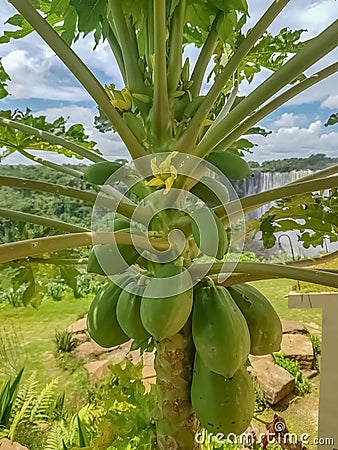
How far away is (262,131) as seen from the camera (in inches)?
25.5

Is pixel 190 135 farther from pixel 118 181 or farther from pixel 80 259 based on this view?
pixel 80 259

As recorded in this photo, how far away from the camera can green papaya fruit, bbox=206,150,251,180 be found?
46cm

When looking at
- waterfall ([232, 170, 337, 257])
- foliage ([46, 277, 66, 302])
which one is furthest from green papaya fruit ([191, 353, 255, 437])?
foliage ([46, 277, 66, 302])

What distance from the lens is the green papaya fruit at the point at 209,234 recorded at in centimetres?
39

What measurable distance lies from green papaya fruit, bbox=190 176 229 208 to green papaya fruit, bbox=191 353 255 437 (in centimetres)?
15

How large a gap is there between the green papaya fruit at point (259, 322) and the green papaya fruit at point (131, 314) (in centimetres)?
9

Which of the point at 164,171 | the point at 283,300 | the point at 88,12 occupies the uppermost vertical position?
the point at 88,12

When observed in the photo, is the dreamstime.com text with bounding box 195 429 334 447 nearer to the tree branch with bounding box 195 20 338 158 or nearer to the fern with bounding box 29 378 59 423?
the fern with bounding box 29 378 59 423

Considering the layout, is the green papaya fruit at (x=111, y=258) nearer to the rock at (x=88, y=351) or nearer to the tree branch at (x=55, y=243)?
the tree branch at (x=55, y=243)

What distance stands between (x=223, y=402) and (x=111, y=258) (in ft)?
0.51

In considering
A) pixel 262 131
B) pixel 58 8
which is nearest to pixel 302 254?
pixel 262 131

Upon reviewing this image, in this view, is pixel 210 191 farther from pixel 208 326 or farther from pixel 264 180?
pixel 264 180

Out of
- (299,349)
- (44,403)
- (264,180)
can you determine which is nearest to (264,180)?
(264,180)

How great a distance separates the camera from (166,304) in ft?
1.23
